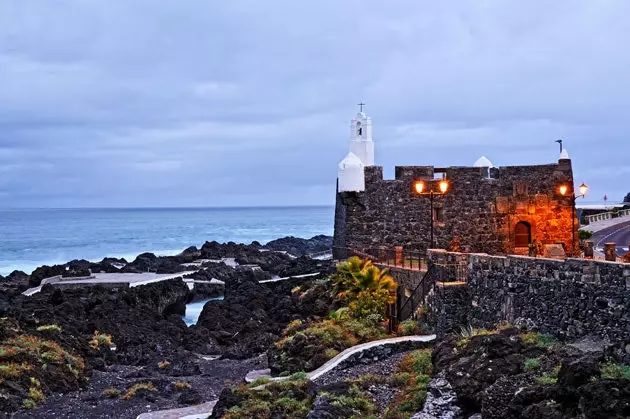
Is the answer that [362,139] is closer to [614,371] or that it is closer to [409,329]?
[409,329]

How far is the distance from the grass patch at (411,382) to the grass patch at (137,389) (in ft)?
25.9

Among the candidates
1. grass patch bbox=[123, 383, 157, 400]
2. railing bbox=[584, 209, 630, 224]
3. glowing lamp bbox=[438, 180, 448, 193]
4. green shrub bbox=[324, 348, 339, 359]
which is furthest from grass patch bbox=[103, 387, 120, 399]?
Result: railing bbox=[584, 209, 630, 224]

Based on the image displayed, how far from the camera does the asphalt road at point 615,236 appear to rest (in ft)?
131

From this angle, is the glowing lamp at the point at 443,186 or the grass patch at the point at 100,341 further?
the grass patch at the point at 100,341

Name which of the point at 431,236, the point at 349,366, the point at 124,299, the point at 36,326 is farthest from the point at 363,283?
the point at 124,299

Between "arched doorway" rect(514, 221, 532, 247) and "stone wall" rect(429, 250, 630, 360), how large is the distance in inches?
382

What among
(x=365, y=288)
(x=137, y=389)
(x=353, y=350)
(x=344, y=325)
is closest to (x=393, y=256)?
(x=365, y=288)

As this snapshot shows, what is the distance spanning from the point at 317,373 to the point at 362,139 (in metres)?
16.8

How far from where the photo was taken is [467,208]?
3127 centimetres

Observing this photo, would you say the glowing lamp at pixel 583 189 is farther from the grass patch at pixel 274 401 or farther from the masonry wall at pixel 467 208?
the grass patch at pixel 274 401

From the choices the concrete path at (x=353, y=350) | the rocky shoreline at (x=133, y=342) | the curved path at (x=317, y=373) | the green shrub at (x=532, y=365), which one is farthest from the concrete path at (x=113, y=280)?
the green shrub at (x=532, y=365)

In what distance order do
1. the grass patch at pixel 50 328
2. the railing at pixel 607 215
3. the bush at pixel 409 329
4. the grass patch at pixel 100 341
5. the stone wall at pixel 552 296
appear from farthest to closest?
the railing at pixel 607 215, the grass patch at pixel 100 341, the grass patch at pixel 50 328, the bush at pixel 409 329, the stone wall at pixel 552 296

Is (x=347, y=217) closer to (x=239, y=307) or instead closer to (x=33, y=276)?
(x=239, y=307)

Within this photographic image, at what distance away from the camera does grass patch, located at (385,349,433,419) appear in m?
16.5
